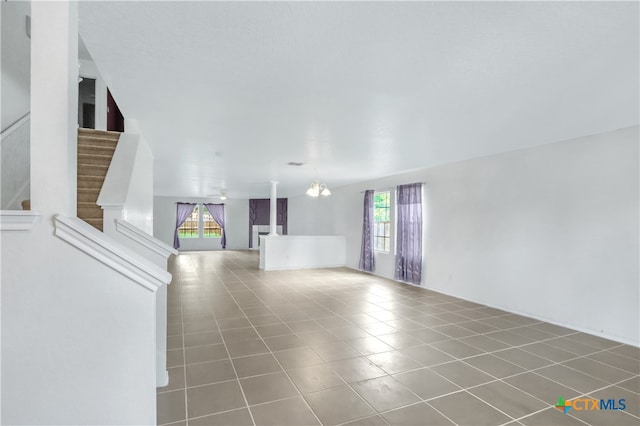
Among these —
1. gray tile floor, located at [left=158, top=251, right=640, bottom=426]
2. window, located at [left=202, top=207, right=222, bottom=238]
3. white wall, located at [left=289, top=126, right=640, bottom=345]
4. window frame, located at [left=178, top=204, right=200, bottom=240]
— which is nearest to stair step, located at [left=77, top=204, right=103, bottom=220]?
gray tile floor, located at [left=158, top=251, right=640, bottom=426]

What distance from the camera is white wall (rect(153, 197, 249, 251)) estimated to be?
13.1 metres

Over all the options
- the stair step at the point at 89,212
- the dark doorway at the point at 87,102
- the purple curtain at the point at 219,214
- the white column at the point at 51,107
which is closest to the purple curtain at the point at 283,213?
the purple curtain at the point at 219,214

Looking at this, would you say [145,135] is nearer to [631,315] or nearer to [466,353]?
[466,353]

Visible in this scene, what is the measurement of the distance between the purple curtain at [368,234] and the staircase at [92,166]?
554 cm

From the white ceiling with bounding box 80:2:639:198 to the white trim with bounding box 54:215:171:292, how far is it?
3.67 ft

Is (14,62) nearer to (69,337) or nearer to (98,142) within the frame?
(98,142)

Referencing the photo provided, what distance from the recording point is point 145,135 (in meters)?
3.93

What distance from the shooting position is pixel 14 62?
10.1 ft

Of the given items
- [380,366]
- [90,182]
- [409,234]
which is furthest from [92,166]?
[409,234]

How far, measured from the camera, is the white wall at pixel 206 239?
13.1 meters

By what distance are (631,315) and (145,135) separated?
5.83 m

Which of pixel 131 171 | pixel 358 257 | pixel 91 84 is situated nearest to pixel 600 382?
pixel 131 171

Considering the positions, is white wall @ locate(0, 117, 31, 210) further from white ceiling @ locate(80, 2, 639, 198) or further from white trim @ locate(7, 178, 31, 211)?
white ceiling @ locate(80, 2, 639, 198)

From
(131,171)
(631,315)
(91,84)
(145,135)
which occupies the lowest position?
(631,315)
